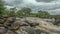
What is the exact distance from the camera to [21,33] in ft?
40.6

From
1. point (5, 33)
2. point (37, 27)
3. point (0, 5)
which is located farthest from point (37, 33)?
point (0, 5)

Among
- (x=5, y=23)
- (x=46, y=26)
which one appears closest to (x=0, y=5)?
(x=5, y=23)

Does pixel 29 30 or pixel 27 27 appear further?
pixel 27 27

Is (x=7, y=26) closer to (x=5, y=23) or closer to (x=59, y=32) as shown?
(x=5, y=23)

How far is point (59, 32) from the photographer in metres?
12.2

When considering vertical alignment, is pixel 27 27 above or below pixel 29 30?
above

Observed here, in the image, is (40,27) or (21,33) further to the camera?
(40,27)

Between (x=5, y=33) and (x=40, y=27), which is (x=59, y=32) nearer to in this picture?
(x=40, y=27)

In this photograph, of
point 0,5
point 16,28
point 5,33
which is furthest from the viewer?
point 0,5

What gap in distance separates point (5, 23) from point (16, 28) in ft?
5.35

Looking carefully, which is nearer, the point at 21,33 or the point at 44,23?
the point at 21,33

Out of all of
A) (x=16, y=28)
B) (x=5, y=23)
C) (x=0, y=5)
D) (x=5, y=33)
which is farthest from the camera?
(x=0, y=5)

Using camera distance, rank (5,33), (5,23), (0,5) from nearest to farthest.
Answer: (5,33), (5,23), (0,5)

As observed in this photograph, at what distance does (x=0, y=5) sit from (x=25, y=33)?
64.4ft
